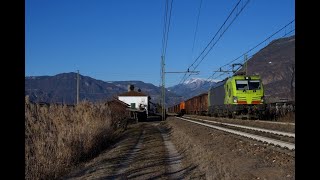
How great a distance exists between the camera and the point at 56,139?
1499 cm

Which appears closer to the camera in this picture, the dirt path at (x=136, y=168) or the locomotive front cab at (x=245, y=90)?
the dirt path at (x=136, y=168)

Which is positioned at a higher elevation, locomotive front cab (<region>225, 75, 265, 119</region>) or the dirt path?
locomotive front cab (<region>225, 75, 265, 119</region>)

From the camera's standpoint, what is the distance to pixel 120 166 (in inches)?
569

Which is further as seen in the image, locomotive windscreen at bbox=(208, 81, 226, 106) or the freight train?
locomotive windscreen at bbox=(208, 81, 226, 106)

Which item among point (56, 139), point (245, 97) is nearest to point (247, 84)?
point (245, 97)

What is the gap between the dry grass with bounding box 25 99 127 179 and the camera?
12.0 metres

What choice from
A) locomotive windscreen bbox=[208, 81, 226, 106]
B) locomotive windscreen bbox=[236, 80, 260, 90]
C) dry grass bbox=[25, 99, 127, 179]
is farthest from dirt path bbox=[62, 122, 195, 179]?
locomotive windscreen bbox=[208, 81, 226, 106]

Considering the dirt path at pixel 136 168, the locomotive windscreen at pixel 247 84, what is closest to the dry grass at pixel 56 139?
the dirt path at pixel 136 168

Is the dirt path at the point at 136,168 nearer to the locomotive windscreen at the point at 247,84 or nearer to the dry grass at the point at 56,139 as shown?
the dry grass at the point at 56,139

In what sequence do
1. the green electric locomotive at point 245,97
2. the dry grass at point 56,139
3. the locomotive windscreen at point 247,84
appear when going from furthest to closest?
the locomotive windscreen at point 247,84, the green electric locomotive at point 245,97, the dry grass at point 56,139

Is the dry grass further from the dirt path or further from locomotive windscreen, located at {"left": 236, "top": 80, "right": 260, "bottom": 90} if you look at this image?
locomotive windscreen, located at {"left": 236, "top": 80, "right": 260, "bottom": 90}

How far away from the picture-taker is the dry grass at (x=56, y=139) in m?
12.0

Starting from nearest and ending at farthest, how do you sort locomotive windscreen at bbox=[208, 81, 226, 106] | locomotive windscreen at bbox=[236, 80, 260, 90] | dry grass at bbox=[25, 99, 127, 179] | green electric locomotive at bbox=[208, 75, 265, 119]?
dry grass at bbox=[25, 99, 127, 179]
green electric locomotive at bbox=[208, 75, 265, 119]
locomotive windscreen at bbox=[236, 80, 260, 90]
locomotive windscreen at bbox=[208, 81, 226, 106]
